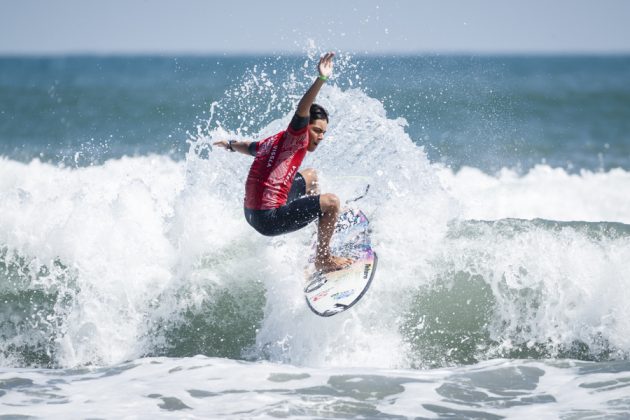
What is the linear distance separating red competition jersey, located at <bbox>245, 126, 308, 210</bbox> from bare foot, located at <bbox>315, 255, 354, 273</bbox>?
682 millimetres

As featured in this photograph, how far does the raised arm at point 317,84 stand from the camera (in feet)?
21.0

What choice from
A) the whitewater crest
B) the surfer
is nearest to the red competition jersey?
the surfer

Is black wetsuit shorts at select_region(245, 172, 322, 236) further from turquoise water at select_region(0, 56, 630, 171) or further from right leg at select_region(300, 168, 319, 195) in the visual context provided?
turquoise water at select_region(0, 56, 630, 171)

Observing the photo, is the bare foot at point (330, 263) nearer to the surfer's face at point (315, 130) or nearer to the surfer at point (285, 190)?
the surfer at point (285, 190)

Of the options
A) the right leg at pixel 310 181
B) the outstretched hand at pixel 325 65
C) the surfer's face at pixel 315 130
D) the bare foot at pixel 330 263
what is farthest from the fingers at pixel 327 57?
the bare foot at pixel 330 263

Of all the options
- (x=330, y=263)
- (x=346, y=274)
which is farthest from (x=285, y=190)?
(x=346, y=274)

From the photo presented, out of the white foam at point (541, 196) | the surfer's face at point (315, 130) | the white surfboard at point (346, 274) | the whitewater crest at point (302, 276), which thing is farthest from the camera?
the white foam at point (541, 196)

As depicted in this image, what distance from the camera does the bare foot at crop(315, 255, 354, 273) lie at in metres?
7.49

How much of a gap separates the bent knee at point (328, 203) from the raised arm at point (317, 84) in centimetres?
76

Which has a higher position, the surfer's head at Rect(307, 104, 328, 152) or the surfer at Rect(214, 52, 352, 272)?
the surfer's head at Rect(307, 104, 328, 152)

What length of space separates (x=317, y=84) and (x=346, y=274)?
1.94 m

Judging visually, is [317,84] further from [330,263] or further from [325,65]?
[330,263]

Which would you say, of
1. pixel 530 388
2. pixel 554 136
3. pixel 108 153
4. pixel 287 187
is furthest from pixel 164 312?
pixel 554 136

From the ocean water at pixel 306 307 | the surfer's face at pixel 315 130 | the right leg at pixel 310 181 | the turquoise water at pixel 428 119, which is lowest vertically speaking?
the ocean water at pixel 306 307
